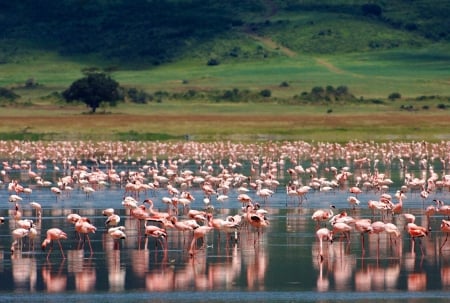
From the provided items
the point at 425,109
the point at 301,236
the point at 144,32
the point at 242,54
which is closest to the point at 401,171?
the point at 301,236

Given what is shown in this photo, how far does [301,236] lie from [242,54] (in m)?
101

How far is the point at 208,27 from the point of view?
132m

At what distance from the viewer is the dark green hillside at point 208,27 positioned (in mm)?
126312

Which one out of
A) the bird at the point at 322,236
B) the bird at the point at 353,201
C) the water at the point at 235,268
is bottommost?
the water at the point at 235,268

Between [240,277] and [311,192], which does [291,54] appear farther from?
[240,277]

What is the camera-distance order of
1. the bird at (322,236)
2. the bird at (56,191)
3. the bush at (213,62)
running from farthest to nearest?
the bush at (213,62)
the bird at (56,191)
the bird at (322,236)

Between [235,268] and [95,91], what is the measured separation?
58.3 m

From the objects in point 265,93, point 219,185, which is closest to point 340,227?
point 219,185

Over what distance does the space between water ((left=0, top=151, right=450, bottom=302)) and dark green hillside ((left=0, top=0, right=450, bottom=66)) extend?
10008cm

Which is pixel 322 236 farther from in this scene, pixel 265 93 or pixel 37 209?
pixel 265 93

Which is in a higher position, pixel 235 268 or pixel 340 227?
pixel 340 227

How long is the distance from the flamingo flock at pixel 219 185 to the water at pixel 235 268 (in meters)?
0.27

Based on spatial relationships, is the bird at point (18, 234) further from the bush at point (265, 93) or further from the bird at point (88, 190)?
the bush at point (265, 93)

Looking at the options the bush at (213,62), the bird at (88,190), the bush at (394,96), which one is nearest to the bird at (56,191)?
the bird at (88,190)
